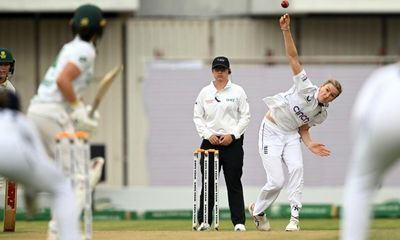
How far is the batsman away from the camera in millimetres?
11070

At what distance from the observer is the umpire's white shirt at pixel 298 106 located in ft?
48.9

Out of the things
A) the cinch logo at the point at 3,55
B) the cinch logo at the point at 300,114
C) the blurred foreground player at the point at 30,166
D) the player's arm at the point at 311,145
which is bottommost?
the blurred foreground player at the point at 30,166

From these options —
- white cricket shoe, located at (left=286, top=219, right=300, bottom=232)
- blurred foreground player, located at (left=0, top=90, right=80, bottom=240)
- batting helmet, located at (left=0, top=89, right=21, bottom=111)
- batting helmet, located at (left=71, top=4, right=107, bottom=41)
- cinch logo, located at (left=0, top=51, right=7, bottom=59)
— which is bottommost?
white cricket shoe, located at (left=286, top=219, right=300, bottom=232)

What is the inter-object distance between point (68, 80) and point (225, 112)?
5.27 m

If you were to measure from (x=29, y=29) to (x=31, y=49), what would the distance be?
0.43m

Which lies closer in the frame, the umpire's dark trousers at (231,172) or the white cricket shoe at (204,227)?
the white cricket shoe at (204,227)

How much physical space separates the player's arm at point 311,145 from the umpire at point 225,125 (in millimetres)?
877

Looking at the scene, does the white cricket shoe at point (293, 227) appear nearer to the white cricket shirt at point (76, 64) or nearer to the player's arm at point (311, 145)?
the player's arm at point (311, 145)

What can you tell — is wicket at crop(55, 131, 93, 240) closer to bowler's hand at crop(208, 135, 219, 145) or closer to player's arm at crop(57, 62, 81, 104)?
player's arm at crop(57, 62, 81, 104)

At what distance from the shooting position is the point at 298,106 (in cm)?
1512

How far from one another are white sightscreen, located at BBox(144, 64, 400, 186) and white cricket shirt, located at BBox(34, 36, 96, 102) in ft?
42.6

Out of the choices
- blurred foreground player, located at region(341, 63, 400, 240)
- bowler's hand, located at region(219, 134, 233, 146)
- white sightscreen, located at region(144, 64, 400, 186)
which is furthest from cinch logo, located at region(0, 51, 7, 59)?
white sightscreen, located at region(144, 64, 400, 186)

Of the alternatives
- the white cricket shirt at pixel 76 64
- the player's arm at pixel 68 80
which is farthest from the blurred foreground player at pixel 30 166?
the white cricket shirt at pixel 76 64

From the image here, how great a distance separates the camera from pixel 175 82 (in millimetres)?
24953
